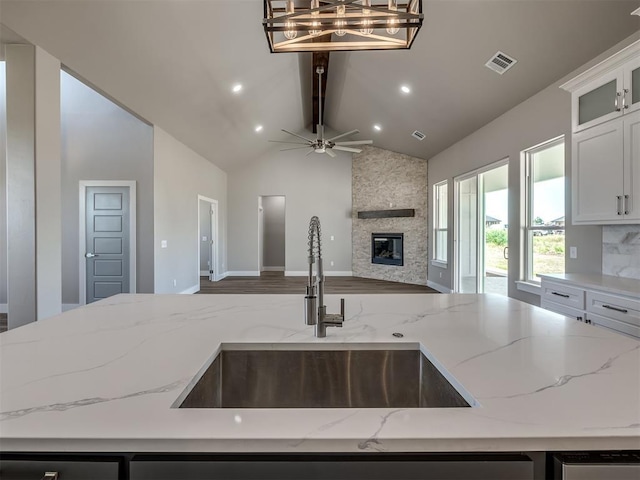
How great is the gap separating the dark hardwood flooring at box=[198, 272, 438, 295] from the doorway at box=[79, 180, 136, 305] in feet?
6.62

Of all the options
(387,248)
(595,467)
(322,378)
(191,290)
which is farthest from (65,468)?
(387,248)

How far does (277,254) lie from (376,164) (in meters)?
4.59

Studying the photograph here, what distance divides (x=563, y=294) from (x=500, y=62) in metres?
2.64

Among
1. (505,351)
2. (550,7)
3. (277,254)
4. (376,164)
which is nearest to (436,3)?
(550,7)

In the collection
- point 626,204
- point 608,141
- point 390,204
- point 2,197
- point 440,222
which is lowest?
point 626,204

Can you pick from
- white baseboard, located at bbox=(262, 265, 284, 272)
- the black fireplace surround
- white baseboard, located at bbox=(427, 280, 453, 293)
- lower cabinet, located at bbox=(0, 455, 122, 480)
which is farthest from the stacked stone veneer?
lower cabinet, located at bbox=(0, 455, 122, 480)

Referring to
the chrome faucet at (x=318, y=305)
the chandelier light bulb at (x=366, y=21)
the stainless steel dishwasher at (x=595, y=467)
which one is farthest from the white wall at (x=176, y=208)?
the stainless steel dishwasher at (x=595, y=467)

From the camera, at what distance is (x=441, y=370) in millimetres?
944

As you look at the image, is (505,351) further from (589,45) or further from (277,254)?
(277,254)

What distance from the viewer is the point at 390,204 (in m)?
8.45

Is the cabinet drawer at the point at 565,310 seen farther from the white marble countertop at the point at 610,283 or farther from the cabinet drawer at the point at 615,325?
the white marble countertop at the point at 610,283

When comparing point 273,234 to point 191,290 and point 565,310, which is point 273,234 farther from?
point 565,310

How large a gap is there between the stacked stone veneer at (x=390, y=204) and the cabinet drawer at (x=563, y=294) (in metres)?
5.07

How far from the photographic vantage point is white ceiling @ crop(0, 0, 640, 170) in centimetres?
289
